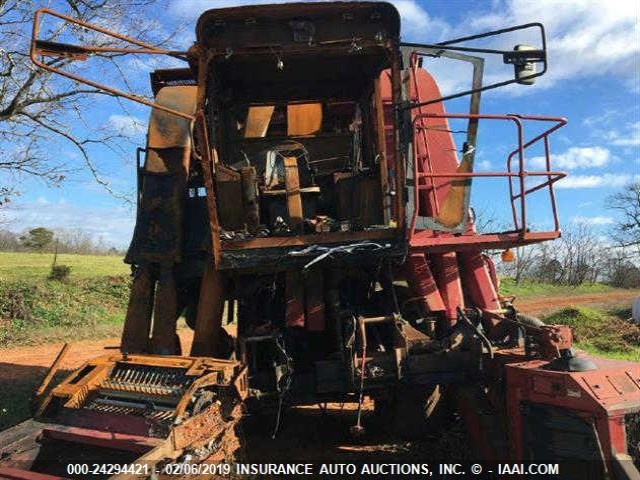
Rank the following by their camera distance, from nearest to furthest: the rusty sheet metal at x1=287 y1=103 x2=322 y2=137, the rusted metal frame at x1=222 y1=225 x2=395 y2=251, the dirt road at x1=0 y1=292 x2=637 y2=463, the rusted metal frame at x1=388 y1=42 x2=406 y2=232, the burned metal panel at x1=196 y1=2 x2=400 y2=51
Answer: the burned metal panel at x1=196 y1=2 x2=400 y2=51 < the rusted metal frame at x1=388 y1=42 x2=406 y2=232 < the rusted metal frame at x1=222 y1=225 x2=395 y2=251 < the dirt road at x1=0 y1=292 x2=637 y2=463 < the rusty sheet metal at x1=287 y1=103 x2=322 y2=137

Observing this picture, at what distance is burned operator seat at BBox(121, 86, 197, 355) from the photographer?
5.47m

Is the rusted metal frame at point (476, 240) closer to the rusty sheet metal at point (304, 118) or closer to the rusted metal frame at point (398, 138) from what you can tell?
the rusted metal frame at point (398, 138)

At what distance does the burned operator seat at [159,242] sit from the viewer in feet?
17.9

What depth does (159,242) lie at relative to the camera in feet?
18.3

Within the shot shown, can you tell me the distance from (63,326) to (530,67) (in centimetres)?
1567

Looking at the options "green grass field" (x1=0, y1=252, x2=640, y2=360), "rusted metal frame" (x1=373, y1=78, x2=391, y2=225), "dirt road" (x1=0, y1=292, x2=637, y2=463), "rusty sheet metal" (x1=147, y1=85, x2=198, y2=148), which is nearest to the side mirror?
"rusted metal frame" (x1=373, y1=78, x2=391, y2=225)

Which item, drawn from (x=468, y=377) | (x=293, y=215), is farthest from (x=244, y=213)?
(x=468, y=377)

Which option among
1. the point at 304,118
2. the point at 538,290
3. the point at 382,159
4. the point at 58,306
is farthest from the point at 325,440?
Result: the point at 538,290

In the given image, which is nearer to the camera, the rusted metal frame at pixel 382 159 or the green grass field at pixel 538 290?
the rusted metal frame at pixel 382 159

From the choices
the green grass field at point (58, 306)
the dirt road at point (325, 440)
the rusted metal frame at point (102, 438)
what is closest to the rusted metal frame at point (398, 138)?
the dirt road at point (325, 440)

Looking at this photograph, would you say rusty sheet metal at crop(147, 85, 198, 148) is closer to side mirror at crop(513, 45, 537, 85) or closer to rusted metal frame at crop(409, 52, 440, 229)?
rusted metal frame at crop(409, 52, 440, 229)

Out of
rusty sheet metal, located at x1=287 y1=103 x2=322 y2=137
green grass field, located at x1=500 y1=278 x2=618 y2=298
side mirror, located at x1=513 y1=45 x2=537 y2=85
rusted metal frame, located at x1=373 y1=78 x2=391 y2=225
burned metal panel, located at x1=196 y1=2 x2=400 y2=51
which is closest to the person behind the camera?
side mirror, located at x1=513 y1=45 x2=537 y2=85

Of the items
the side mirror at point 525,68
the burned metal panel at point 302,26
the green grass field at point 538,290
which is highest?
the burned metal panel at point 302,26

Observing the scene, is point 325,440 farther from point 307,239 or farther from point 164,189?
point 164,189
